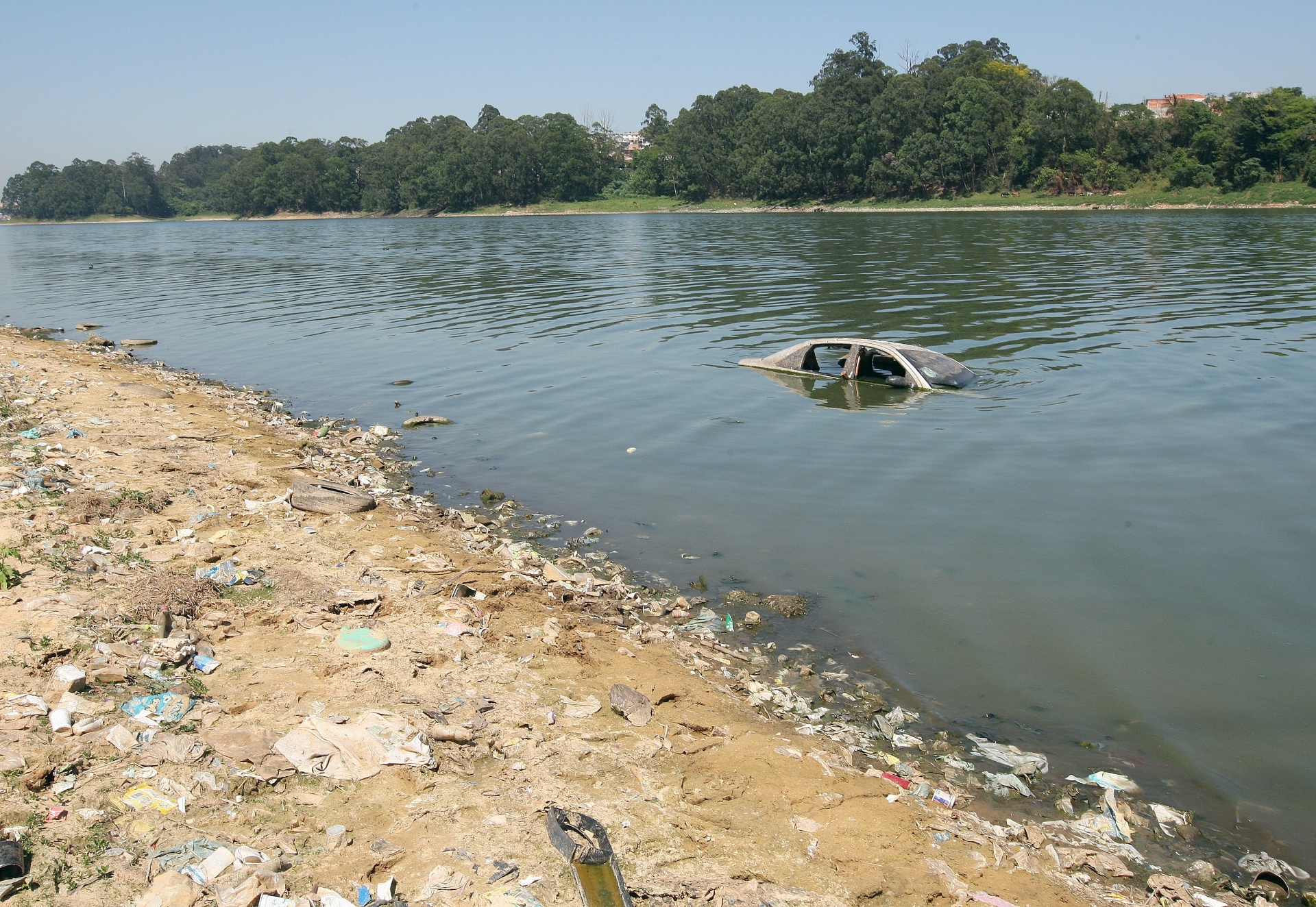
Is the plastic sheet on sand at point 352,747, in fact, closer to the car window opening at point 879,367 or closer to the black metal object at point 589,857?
the black metal object at point 589,857

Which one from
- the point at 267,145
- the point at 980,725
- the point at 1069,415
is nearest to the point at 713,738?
the point at 980,725

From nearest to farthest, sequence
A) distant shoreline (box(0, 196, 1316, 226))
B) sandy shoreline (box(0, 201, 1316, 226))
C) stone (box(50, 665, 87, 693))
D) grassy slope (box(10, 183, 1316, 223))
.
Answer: stone (box(50, 665, 87, 693)), grassy slope (box(10, 183, 1316, 223)), sandy shoreline (box(0, 201, 1316, 226)), distant shoreline (box(0, 196, 1316, 226))

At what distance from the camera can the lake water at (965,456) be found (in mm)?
6152

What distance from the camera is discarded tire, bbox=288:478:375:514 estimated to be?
914 cm

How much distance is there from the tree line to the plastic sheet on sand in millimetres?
80700

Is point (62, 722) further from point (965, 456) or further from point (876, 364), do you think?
point (876, 364)

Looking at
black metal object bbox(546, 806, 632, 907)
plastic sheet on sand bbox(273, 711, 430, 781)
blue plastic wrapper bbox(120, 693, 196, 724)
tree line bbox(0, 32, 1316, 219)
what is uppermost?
tree line bbox(0, 32, 1316, 219)

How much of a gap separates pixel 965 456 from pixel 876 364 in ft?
16.8

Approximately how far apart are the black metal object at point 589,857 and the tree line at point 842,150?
80.7 m

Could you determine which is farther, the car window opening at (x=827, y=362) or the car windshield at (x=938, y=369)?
the car window opening at (x=827, y=362)

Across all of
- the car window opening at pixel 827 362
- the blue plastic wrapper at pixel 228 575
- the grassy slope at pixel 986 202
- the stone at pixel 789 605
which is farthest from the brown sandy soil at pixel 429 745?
the grassy slope at pixel 986 202

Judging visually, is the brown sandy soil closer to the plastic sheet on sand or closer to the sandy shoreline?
the plastic sheet on sand

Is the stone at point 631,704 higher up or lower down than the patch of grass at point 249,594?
lower down

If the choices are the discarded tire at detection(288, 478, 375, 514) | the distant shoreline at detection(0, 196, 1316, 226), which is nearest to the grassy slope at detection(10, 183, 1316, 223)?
the distant shoreline at detection(0, 196, 1316, 226)
